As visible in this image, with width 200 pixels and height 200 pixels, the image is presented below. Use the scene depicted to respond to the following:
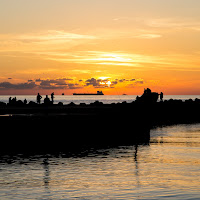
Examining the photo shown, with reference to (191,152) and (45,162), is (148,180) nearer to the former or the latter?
(45,162)

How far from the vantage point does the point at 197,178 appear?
21719 millimetres

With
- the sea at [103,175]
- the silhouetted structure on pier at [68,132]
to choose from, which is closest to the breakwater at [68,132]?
the silhouetted structure on pier at [68,132]

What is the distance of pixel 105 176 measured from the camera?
74.0ft

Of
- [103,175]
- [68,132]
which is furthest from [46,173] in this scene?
[68,132]

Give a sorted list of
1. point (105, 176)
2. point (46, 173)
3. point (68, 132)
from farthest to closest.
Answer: point (68, 132), point (46, 173), point (105, 176)

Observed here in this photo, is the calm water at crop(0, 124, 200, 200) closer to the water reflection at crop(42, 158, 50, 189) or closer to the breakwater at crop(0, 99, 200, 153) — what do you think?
the water reflection at crop(42, 158, 50, 189)

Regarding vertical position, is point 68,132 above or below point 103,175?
above

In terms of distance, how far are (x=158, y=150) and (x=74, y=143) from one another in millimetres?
9890

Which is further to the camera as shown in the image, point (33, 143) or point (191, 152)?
point (33, 143)

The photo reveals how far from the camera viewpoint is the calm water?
18.3m

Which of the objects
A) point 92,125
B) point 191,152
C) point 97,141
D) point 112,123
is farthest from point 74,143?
point 191,152

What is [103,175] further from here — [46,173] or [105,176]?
[46,173]

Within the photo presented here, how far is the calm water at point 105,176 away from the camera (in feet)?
60.0

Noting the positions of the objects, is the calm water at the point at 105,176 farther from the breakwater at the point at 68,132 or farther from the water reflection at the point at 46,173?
the breakwater at the point at 68,132
